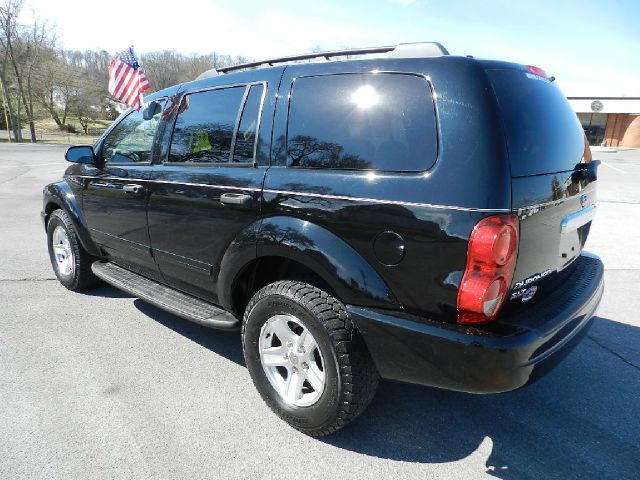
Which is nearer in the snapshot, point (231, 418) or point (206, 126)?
point (231, 418)

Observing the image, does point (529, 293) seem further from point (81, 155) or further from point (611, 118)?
point (611, 118)

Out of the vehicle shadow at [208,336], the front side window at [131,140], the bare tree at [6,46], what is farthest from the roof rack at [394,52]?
the bare tree at [6,46]

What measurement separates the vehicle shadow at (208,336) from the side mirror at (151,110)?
1.73 meters

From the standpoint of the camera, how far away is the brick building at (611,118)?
136 feet

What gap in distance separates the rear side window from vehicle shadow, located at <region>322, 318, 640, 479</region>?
58.8 inches

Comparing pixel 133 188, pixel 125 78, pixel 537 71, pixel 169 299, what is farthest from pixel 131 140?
pixel 537 71

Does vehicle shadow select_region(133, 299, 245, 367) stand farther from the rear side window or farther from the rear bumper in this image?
the rear side window

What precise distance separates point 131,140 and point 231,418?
242 centimetres

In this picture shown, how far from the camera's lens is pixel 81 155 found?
12.8 ft

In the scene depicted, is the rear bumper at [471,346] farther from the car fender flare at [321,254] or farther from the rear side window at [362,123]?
the rear side window at [362,123]

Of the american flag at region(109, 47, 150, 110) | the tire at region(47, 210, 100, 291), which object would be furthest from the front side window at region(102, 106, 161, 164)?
the american flag at region(109, 47, 150, 110)

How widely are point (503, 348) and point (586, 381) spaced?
1.63 meters

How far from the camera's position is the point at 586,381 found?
9.84 feet

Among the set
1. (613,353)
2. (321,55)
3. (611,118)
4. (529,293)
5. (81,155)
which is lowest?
(613,353)
